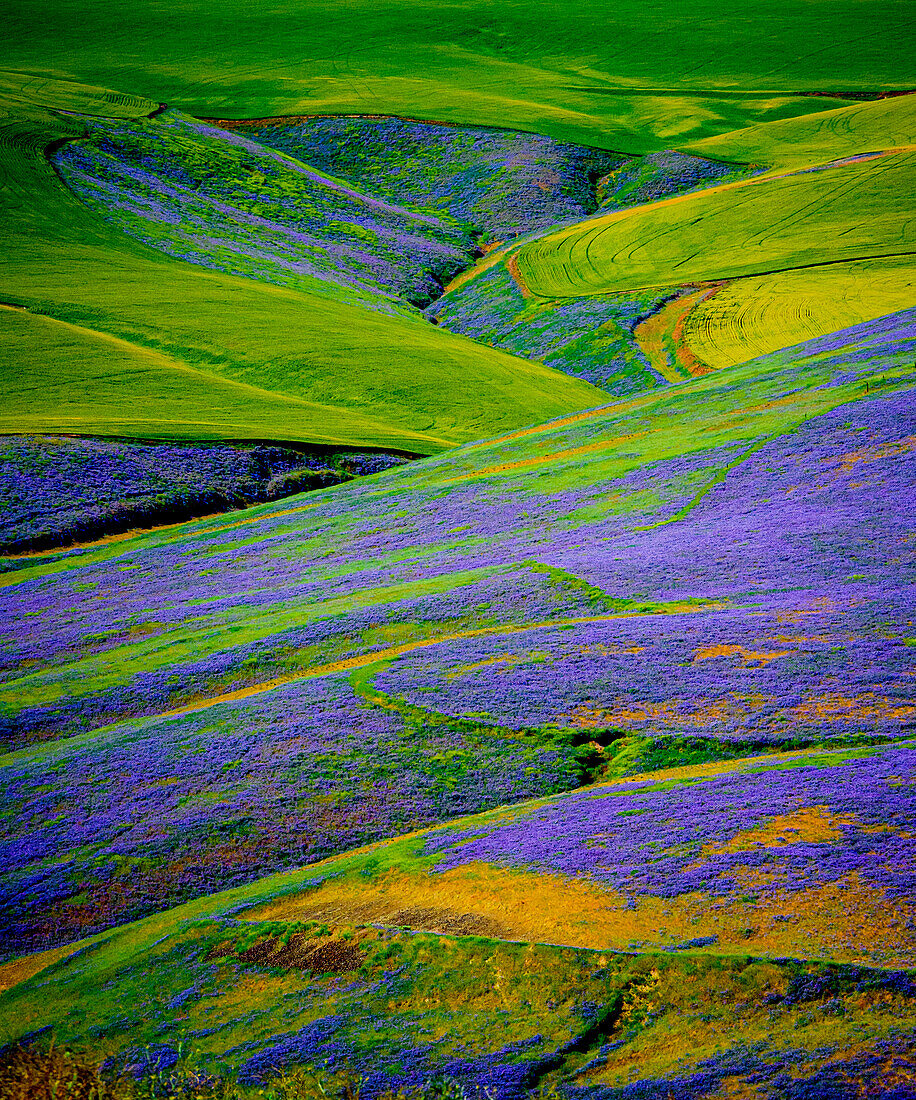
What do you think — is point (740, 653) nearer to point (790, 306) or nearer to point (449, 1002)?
point (449, 1002)

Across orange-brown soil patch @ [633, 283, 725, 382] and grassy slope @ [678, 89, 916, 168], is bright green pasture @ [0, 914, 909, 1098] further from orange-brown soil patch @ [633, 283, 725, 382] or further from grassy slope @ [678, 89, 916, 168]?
grassy slope @ [678, 89, 916, 168]

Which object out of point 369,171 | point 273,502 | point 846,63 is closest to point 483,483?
point 273,502

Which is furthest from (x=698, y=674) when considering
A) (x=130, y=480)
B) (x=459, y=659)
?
(x=130, y=480)

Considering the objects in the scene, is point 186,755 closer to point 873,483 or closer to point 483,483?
point 483,483

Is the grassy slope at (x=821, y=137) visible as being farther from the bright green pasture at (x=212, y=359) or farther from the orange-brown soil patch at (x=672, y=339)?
the bright green pasture at (x=212, y=359)

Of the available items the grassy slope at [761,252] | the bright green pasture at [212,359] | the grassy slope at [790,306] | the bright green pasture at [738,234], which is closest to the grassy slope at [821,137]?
the grassy slope at [761,252]

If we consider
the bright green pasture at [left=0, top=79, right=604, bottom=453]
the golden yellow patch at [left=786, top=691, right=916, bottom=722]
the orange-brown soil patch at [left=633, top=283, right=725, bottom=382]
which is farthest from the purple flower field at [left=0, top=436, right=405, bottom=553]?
the golden yellow patch at [left=786, top=691, right=916, bottom=722]
